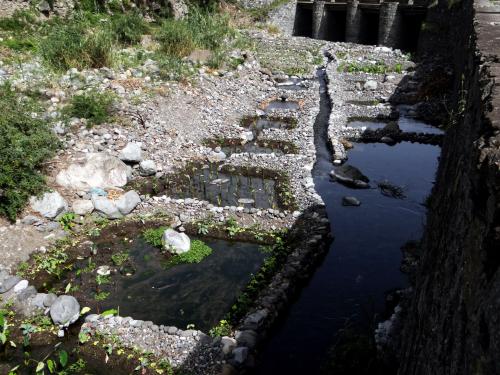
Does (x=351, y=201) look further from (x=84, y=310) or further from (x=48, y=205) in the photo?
(x=48, y=205)

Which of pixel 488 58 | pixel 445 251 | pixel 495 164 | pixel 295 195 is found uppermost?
pixel 488 58

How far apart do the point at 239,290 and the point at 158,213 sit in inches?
121

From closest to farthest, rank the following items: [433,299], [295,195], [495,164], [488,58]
Result: [495,164] < [433,299] < [488,58] < [295,195]

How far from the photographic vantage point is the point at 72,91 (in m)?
13.8

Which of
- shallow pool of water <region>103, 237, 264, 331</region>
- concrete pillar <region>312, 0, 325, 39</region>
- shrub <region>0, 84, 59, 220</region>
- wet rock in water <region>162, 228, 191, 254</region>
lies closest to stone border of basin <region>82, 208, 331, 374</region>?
shallow pool of water <region>103, 237, 264, 331</region>

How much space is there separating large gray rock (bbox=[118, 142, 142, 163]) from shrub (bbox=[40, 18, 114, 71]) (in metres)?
5.23

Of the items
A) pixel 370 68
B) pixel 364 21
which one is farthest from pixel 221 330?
pixel 364 21

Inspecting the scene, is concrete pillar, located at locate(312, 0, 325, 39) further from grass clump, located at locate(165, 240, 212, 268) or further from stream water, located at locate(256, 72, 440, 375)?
grass clump, located at locate(165, 240, 212, 268)

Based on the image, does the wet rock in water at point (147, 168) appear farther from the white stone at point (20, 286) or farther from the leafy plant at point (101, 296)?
the white stone at point (20, 286)

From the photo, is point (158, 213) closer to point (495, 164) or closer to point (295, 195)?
point (295, 195)

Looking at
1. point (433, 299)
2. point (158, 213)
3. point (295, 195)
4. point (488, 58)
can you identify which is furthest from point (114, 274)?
point (488, 58)

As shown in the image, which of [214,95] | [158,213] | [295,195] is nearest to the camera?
[158,213]

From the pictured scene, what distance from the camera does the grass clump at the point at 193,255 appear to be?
8.91 metres

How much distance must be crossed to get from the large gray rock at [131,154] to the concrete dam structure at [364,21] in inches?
848
